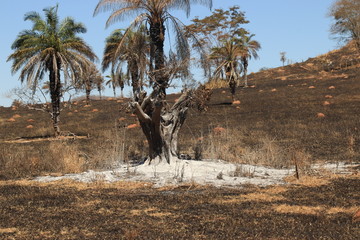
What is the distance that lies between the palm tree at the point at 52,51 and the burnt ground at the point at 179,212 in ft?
58.8

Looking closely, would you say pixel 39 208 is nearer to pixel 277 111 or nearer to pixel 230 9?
pixel 277 111

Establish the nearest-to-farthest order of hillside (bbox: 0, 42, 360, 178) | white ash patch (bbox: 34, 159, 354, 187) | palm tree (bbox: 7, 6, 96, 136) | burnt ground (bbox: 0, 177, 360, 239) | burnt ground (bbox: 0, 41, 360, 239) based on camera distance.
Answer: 1. burnt ground (bbox: 0, 177, 360, 239)
2. burnt ground (bbox: 0, 41, 360, 239)
3. white ash patch (bbox: 34, 159, 354, 187)
4. hillside (bbox: 0, 42, 360, 178)
5. palm tree (bbox: 7, 6, 96, 136)

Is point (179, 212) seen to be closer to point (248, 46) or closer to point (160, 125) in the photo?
point (160, 125)

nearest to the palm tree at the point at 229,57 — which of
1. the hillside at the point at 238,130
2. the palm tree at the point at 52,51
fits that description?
the hillside at the point at 238,130

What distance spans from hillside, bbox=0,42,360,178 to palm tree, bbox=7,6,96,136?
151 inches

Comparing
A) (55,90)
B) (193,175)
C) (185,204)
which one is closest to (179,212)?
(185,204)

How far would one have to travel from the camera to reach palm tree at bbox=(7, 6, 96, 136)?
93.4 ft

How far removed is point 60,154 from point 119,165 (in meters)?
1.98

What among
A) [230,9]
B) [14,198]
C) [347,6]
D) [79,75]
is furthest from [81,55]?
[230,9]

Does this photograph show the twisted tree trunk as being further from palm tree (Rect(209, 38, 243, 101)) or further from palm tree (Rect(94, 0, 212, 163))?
palm tree (Rect(209, 38, 243, 101))

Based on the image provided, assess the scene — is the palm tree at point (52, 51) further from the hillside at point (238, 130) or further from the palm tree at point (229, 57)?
the palm tree at point (229, 57)

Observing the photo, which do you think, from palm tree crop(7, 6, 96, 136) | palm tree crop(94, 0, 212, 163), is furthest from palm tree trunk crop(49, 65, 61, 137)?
palm tree crop(94, 0, 212, 163)

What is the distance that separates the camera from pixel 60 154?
50.5 ft

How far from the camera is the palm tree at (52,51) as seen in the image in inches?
1121
